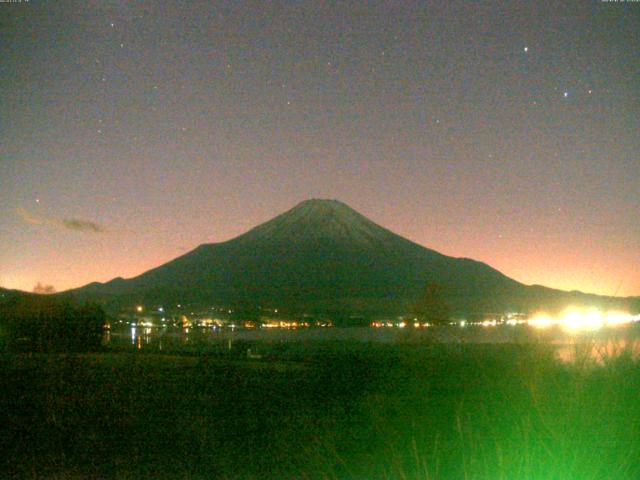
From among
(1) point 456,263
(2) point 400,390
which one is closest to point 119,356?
(2) point 400,390

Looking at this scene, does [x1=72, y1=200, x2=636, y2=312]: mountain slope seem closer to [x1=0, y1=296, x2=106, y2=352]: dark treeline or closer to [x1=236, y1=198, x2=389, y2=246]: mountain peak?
[x1=236, y1=198, x2=389, y2=246]: mountain peak

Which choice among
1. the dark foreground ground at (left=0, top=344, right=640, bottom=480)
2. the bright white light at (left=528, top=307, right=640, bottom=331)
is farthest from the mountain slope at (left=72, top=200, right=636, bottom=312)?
the bright white light at (left=528, top=307, right=640, bottom=331)

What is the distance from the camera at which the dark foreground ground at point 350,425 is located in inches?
315

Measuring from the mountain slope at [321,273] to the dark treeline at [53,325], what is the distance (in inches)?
2510

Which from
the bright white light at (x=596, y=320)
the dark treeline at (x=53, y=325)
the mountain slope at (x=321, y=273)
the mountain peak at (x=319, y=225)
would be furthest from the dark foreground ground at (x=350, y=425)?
the mountain peak at (x=319, y=225)


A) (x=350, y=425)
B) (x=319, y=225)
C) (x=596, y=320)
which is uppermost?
(x=319, y=225)

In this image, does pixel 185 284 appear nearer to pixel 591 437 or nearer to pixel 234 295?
pixel 234 295

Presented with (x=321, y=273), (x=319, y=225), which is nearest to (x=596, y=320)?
(x=321, y=273)

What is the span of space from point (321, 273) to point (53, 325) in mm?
88273

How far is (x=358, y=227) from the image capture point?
483ft

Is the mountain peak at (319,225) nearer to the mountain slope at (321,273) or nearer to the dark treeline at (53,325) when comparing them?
the mountain slope at (321,273)

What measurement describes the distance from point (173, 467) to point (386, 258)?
392 ft

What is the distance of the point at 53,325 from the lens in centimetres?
3650

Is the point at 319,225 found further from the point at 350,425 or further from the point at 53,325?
the point at 350,425
